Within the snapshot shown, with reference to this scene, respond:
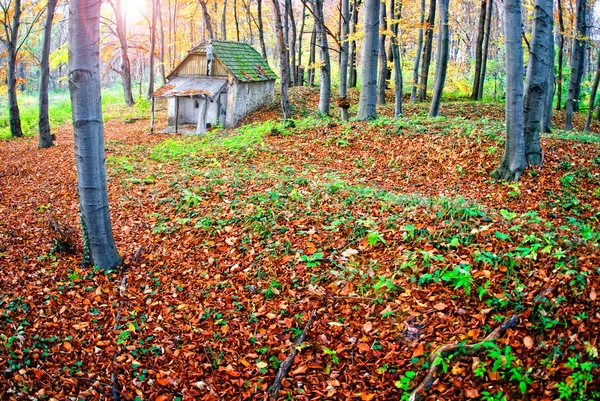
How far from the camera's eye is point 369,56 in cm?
1335

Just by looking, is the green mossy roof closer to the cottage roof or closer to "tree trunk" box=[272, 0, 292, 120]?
the cottage roof

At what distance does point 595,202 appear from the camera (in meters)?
7.99

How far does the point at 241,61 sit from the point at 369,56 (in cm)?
1128

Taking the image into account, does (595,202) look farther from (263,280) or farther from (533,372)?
(263,280)

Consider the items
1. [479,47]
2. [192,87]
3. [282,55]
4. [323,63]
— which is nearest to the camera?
[282,55]

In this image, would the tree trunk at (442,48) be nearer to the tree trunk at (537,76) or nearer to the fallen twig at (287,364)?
the tree trunk at (537,76)

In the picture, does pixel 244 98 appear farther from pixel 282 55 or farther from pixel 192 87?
pixel 282 55

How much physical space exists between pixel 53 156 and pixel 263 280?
11740 mm

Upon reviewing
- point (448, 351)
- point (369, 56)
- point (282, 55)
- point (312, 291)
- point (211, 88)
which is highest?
point (282, 55)

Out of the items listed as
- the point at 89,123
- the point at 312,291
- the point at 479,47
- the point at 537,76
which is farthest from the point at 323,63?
the point at 312,291

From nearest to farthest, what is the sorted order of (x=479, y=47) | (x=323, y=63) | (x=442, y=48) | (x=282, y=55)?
(x=442, y=48) → (x=282, y=55) → (x=323, y=63) → (x=479, y=47)

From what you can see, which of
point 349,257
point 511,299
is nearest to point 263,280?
point 349,257

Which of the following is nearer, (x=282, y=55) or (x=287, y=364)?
(x=287, y=364)

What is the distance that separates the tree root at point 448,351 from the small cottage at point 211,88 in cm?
1806
